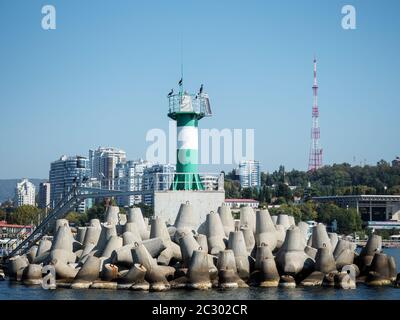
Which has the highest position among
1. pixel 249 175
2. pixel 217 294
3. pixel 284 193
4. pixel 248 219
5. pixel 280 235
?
pixel 249 175

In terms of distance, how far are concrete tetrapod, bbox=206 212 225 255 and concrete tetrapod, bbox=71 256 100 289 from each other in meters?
4.42

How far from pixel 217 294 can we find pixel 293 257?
4271 mm

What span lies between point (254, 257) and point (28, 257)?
10.1 m

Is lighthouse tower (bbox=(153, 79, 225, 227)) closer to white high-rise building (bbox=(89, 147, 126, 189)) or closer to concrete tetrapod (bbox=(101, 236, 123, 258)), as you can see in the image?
concrete tetrapod (bbox=(101, 236, 123, 258))

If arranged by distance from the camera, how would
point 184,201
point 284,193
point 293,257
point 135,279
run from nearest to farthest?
point 135,279
point 293,257
point 184,201
point 284,193

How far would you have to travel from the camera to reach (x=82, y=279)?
29594mm

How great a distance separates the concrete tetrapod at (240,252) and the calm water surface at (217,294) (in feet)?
5.10

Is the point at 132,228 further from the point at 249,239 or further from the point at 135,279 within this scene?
the point at 135,279

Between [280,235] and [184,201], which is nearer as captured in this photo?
[280,235]

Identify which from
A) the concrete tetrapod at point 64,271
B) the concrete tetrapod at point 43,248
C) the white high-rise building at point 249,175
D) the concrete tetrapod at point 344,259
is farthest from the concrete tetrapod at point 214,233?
the white high-rise building at point 249,175

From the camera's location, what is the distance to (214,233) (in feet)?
107

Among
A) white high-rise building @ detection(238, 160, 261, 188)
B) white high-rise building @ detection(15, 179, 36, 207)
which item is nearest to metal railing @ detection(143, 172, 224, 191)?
white high-rise building @ detection(238, 160, 261, 188)

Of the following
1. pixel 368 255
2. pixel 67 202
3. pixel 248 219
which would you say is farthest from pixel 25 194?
pixel 368 255
